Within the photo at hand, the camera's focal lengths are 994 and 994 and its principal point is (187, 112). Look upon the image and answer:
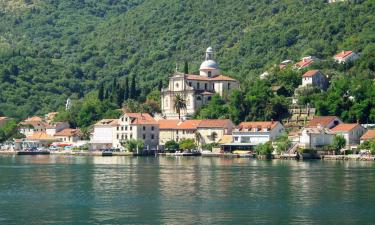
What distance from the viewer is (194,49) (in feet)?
541

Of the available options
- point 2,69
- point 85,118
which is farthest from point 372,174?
point 2,69

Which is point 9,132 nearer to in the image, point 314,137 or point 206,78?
point 206,78

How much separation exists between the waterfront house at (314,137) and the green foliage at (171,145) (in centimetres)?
1663

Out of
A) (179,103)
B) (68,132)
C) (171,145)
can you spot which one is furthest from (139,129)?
(68,132)

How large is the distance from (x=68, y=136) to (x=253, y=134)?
3012 centimetres

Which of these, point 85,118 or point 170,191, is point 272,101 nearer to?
point 85,118

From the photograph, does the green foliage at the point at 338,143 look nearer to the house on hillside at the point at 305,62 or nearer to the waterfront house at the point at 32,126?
the house on hillside at the point at 305,62

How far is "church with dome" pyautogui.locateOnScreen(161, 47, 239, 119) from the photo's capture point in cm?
11531

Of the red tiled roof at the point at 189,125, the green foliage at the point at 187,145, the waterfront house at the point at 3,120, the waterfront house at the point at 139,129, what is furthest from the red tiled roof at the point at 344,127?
the waterfront house at the point at 3,120

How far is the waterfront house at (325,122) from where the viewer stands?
92625 mm

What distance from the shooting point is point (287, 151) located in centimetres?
8956

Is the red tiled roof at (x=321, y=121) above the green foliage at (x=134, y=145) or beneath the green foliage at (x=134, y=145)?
above

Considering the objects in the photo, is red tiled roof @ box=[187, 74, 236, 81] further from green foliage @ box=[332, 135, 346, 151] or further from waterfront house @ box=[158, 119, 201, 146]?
green foliage @ box=[332, 135, 346, 151]

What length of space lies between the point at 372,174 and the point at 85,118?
65.1 meters
